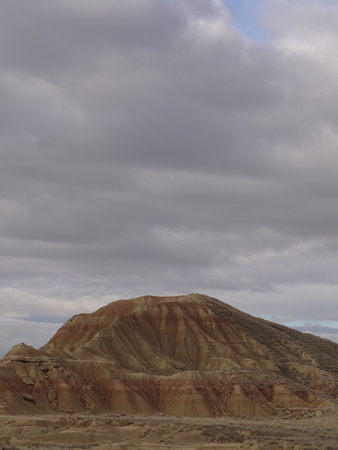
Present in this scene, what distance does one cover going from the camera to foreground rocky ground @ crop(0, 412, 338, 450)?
103m

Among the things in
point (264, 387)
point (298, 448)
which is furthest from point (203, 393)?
point (298, 448)

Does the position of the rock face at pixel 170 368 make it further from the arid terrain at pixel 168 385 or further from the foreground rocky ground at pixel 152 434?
the foreground rocky ground at pixel 152 434

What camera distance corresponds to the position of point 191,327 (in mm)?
187625

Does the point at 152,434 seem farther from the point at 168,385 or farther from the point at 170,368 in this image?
the point at 170,368

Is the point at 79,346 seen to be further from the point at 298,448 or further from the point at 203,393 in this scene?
the point at 298,448

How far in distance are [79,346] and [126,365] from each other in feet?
42.5

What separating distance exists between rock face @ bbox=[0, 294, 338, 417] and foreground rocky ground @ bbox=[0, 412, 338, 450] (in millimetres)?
11799

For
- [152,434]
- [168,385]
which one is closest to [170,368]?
[168,385]

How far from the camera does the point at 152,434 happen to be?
11169 cm

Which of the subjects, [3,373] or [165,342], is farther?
Result: [165,342]

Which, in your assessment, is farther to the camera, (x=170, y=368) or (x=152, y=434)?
(x=170, y=368)

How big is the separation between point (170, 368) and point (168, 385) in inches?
650

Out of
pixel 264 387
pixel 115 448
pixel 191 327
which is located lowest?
pixel 115 448

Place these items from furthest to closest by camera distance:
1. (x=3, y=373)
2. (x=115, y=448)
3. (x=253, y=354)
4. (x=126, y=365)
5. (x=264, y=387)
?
1. (x=253, y=354)
2. (x=126, y=365)
3. (x=264, y=387)
4. (x=3, y=373)
5. (x=115, y=448)
